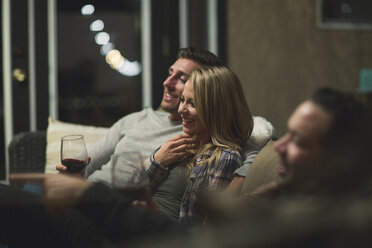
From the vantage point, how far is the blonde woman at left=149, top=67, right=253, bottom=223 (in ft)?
4.98

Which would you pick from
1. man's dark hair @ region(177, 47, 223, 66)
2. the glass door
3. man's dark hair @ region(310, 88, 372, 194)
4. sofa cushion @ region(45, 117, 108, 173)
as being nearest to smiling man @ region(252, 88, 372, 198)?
man's dark hair @ region(310, 88, 372, 194)

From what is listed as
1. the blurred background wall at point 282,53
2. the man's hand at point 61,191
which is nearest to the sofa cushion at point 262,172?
the man's hand at point 61,191

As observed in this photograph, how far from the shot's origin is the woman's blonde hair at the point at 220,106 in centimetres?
157

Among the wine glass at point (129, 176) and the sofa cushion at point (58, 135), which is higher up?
the wine glass at point (129, 176)

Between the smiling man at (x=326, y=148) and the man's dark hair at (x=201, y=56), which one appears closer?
the smiling man at (x=326, y=148)

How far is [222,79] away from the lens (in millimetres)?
1583

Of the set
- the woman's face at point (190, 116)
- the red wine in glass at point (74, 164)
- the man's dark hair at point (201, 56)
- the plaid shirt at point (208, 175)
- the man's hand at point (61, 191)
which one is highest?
the man's dark hair at point (201, 56)

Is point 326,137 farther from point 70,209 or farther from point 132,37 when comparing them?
point 132,37

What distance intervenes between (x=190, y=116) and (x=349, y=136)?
0.85m

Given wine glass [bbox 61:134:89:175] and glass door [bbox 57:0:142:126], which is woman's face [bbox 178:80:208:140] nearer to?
wine glass [bbox 61:134:89:175]

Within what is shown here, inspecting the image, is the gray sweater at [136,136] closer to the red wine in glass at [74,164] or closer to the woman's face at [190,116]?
the woman's face at [190,116]

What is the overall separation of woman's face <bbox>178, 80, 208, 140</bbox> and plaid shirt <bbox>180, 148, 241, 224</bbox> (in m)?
0.12

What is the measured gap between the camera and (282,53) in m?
3.33

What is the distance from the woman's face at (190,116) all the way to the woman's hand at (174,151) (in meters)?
0.04
